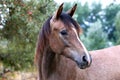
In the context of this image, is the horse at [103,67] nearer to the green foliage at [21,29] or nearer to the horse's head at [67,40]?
the horse's head at [67,40]

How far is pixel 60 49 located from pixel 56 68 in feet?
1.24

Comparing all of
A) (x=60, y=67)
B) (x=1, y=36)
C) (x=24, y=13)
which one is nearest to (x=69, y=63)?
(x=60, y=67)

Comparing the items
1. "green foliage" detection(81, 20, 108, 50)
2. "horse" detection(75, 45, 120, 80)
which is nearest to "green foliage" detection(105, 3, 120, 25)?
"green foliage" detection(81, 20, 108, 50)

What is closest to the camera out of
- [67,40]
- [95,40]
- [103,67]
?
[67,40]

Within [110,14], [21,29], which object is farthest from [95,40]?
[21,29]

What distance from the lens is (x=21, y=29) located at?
5074mm

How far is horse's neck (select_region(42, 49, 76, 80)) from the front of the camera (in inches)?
151

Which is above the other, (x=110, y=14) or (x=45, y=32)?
(x=45, y=32)

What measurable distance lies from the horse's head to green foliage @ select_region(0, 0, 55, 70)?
1.28 meters

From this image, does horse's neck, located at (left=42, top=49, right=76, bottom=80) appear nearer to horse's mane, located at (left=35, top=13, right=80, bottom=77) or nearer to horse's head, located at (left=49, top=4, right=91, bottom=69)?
horse's mane, located at (left=35, top=13, right=80, bottom=77)

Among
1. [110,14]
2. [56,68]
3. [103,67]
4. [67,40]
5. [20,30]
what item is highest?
[67,40]

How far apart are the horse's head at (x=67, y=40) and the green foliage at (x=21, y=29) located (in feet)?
4.21

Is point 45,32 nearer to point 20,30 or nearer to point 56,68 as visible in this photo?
point 56,68

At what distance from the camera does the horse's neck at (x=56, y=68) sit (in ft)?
12.6
